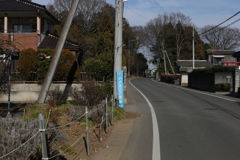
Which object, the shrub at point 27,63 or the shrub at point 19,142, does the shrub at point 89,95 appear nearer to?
the shrub at point 27,63

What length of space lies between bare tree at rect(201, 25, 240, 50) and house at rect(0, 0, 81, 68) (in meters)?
55.6

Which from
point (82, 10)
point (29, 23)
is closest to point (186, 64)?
point (82, 10)

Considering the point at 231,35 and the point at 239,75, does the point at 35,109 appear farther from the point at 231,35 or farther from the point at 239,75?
the point at 231,35

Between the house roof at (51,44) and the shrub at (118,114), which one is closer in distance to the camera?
the shrub at (118,114)

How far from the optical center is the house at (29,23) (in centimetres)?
2403

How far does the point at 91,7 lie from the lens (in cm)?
4903

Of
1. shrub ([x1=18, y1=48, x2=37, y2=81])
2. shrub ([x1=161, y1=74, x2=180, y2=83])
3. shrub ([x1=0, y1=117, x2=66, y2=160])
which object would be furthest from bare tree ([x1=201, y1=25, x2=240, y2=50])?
shrub ([x1=0, y1=117, x2=66, y2=160])

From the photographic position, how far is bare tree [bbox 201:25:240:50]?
247ft

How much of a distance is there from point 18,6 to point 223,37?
64.1 meters

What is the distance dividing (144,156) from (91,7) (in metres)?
44.3

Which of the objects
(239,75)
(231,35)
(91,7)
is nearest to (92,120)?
(239,75)

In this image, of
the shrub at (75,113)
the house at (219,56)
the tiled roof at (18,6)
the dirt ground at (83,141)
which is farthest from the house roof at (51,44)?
the house at (219,56)

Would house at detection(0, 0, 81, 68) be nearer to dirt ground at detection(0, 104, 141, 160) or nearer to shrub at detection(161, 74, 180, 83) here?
dirt ground at detection(0, 104, 141, 160)

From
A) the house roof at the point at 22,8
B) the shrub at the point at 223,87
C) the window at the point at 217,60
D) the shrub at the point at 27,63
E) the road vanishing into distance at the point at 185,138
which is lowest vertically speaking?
the road vanishing into distance at the point at 185,138
